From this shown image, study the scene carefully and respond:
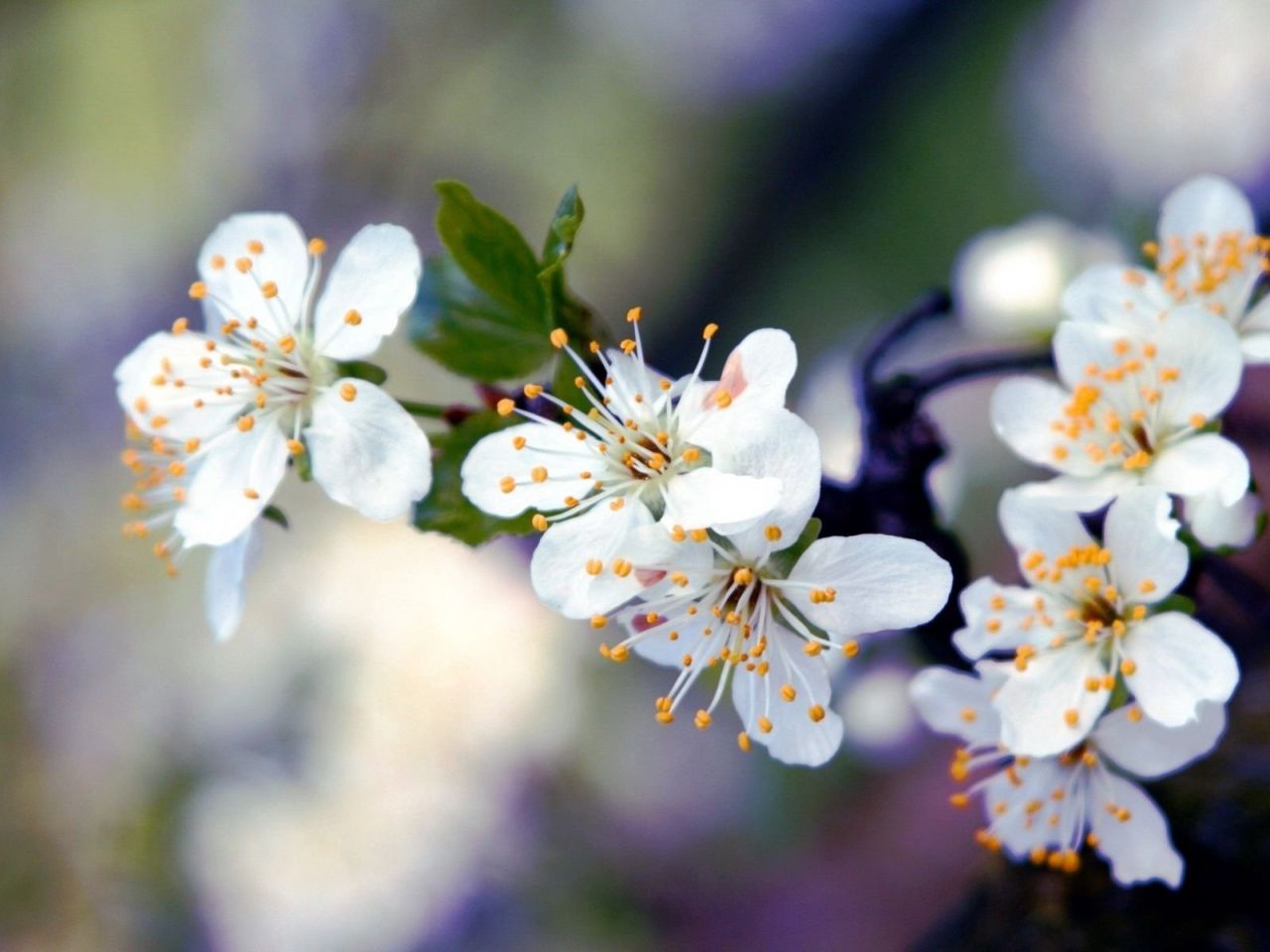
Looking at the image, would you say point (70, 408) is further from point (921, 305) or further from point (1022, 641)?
point (1022, 641)

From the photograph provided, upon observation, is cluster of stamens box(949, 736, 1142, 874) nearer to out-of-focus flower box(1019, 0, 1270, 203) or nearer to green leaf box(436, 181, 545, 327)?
green leaf box(436, 181, 545, 327)

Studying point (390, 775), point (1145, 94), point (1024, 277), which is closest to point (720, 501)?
point (1024, 277)

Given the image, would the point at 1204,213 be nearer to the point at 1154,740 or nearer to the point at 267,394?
the point at 1154,740

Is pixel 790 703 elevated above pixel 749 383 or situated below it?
below

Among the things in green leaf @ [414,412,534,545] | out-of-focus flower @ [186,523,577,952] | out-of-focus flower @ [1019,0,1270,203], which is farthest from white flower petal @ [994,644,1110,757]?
out-of-focus flower @ [1019,0,1270,203]

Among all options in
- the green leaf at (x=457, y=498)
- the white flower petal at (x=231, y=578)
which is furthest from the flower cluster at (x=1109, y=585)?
the white flower petal at (x=231, y=578)

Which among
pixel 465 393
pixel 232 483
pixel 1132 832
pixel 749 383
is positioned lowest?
pixel 465 393

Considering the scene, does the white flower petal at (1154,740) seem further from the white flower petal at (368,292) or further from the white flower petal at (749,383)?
the white flower petal at (368,292)
